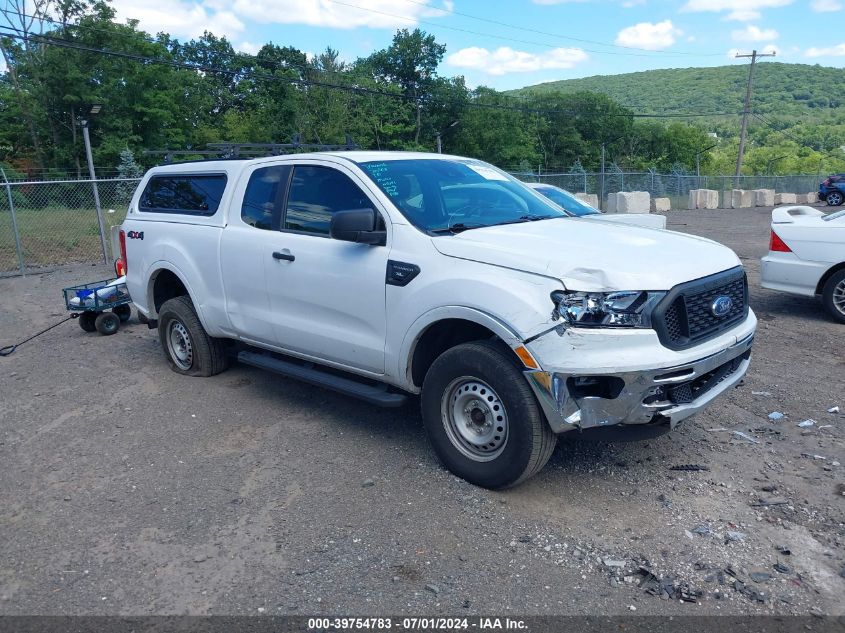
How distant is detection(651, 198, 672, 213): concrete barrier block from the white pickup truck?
31.1 meters

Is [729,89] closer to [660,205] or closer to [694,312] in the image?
[660,205]

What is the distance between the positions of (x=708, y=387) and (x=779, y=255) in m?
5.28

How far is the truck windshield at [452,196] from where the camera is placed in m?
4.78

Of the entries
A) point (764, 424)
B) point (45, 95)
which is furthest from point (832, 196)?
point (45, 95)

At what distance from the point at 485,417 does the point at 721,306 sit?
155 centimetres

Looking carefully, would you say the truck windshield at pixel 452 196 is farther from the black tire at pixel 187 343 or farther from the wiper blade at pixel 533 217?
the black tire at pixel 187 343

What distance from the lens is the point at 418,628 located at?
315 cm

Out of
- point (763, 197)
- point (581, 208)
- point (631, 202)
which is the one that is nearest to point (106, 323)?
point (581, 208)

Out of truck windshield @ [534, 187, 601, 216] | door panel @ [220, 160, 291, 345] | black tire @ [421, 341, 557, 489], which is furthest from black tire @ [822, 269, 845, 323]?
door panel @ [220, 160, 291, 345]

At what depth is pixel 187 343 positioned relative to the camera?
22.2 ft

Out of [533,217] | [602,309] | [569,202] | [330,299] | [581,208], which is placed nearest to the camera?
[602,309]

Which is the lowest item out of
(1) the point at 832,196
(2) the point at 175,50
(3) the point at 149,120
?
(1) the point at 832,196

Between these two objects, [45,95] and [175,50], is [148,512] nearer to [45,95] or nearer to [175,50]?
[45,95]

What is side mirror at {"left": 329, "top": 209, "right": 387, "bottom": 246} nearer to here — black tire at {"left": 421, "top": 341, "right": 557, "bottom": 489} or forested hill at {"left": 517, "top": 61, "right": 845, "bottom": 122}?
black tire at {"left": 421, "top": 341, "right": 557, "bottom": 489}
